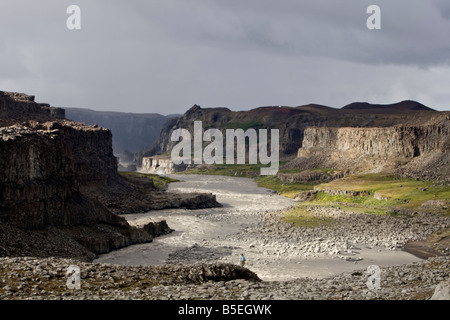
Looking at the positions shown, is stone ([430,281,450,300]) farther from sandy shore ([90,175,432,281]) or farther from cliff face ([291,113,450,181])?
cliff face ([291,113,450,181])

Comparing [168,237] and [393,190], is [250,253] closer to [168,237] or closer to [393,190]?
[168,237]

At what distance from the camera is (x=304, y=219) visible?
10050 cm

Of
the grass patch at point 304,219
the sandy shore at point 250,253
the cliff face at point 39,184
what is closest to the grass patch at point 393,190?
the grass patch at point 304,219

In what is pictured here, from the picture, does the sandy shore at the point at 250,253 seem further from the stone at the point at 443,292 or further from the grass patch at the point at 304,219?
the stone at the point at 443,292

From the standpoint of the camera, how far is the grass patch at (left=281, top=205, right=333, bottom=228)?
94.7 m

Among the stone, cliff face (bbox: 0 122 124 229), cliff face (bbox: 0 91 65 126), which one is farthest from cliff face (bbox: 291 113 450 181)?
the stone

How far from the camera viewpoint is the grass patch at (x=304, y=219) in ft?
311

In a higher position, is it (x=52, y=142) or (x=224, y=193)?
(x=52, y=142)

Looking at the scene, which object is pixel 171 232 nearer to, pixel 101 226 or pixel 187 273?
pixel 101 226

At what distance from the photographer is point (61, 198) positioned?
219 feet

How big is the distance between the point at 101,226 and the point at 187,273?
131 feet

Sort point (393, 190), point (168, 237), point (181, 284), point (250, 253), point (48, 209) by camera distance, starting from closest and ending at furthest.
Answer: point (181, 284) → point (48, 209) → point (250, 253) → point (168, 237) → point (393, 190)

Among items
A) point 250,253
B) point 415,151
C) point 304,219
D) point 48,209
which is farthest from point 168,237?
point 415,151
